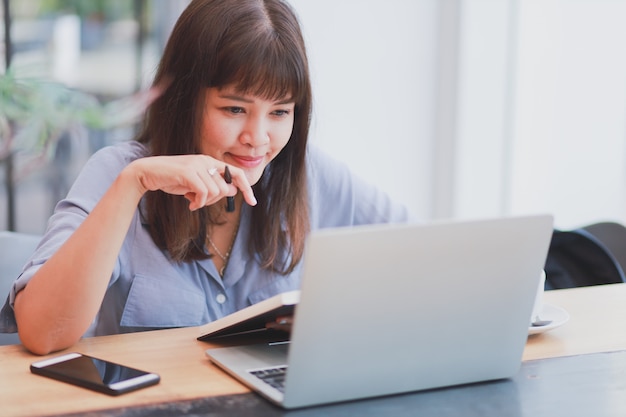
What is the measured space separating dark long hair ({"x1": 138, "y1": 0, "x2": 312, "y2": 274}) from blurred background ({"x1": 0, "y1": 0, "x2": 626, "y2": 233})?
5.00ft

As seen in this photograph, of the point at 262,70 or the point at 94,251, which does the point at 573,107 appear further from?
the point at 94,251

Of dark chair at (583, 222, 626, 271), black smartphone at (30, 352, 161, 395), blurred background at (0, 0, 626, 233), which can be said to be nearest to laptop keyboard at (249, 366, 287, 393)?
black smartphone at (30, 352, 161, 395)

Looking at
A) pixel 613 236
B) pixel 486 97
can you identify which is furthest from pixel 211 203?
pixel 486 97

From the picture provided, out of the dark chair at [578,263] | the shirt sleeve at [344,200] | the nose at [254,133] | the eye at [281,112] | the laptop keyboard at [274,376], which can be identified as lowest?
the dark chair at [578,263]

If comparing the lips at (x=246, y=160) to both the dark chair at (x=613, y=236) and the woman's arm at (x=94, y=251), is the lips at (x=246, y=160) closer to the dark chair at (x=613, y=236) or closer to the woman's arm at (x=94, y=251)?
the woman's arm at (x=94, y=251)

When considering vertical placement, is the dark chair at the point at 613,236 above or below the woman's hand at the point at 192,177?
below

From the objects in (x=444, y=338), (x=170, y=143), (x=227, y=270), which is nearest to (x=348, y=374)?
(x=444, y=338)

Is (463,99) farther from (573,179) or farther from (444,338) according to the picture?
(444,338)

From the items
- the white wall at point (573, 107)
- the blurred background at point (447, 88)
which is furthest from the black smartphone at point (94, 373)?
the white wall at point (573, 107)

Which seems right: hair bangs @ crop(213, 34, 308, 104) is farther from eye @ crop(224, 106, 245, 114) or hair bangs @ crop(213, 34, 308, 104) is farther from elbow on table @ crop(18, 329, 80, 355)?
elbow on table @ crop(18, 329, 80, 355)

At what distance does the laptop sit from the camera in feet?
3.29

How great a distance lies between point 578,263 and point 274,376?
1.09 m

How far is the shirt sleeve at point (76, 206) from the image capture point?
1438 mm

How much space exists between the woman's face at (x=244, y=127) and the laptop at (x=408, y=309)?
55 cm
